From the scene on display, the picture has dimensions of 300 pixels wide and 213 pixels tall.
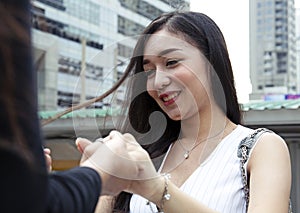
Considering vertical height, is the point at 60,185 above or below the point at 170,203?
above

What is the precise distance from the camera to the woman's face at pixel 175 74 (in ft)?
2.98

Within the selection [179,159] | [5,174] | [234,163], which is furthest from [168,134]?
[5,174]

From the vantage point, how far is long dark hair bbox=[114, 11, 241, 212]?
3.17ft

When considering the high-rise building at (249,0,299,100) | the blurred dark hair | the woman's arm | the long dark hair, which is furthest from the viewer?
the high-rise building at (249,0,299,100)

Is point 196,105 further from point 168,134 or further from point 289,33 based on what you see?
point 289,33

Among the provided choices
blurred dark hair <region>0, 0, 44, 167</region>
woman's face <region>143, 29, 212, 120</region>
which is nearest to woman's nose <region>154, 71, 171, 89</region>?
woman's face <region>143, 29, 212, 120</region>

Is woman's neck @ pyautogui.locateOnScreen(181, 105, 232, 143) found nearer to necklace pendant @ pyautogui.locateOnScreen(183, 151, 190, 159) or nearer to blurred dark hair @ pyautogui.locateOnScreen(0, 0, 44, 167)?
necklace pendant @ pyautogui.locateOnScreen(183, 151, 190, 159)

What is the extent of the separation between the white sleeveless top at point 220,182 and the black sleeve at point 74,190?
444 millimetres

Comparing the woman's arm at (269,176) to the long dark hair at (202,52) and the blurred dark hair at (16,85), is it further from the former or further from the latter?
the blurred dark hair at (16,85)

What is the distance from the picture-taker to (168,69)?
0.90 metres

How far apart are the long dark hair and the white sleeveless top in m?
0.07

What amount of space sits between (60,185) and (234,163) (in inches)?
23.4

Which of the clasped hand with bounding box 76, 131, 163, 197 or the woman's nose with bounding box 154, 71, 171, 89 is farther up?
the woman's nose with bounding box 154, 71, 171, 89

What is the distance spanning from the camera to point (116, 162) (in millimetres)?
523
